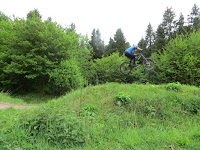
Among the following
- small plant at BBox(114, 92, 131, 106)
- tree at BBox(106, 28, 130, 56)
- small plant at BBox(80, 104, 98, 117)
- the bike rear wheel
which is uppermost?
tree at BBox(106, 28, 130, 56)

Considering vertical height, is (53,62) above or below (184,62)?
above

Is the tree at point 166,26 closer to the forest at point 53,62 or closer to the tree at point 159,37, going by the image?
the tree at point 159,37

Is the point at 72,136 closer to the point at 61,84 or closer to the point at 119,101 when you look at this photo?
the point at 119,101

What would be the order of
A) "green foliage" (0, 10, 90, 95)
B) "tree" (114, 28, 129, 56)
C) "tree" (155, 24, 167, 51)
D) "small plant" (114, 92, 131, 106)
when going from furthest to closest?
"tree" (114, 28, 129, 56) → "tree" (155, 24, 167, 51) → "green foliage" (0, 10, 90, 95) → "small plant" (114, 92, 131, 106)

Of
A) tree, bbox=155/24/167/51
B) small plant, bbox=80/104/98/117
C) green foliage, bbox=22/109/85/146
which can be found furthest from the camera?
tree, bbox=155/24/167/51

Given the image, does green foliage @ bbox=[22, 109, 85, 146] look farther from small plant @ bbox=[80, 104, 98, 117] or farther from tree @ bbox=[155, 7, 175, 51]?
tree @ bbox=[155, 7, 175, 51]

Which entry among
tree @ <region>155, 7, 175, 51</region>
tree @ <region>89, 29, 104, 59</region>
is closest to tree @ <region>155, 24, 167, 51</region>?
tree @ <region>155, 7, 175, 51</region>

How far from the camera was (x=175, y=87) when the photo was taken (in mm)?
7543

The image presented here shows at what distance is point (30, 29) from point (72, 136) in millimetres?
16875

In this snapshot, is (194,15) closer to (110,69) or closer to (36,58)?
(110,69)

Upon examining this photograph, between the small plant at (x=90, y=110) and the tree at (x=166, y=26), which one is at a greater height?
the tree at (x=166, y=26)

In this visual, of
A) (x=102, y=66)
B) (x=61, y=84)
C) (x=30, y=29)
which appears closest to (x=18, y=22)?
(x=30, y=29)

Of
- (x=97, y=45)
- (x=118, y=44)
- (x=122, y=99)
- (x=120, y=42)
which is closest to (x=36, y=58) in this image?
(x=122, y=99)

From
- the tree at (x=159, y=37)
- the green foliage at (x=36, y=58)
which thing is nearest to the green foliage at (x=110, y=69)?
the green foliage at (x=36, y=58)
